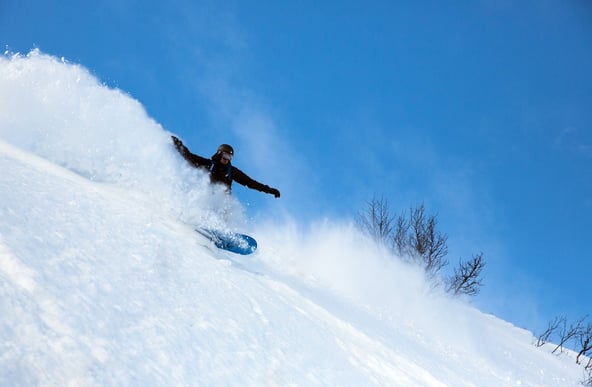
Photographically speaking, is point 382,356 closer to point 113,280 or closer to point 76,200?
point 113,280

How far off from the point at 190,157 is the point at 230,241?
6.92 ft

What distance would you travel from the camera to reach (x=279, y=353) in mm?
2557

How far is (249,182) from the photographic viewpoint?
7.41 m

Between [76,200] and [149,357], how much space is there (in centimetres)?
230

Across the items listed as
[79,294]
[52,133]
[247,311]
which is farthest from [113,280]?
[52,133]

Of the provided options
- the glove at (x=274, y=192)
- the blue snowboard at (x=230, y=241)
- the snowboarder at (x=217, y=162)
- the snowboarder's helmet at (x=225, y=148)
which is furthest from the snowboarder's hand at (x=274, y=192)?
the blue snowboard at (x=230, y=241)

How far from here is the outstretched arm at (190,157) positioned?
6580 mm

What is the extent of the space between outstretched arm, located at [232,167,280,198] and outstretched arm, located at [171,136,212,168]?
59 cm

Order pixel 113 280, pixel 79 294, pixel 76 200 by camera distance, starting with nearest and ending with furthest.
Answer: pixel 79 294
pixel 113 280
pixel 76 200

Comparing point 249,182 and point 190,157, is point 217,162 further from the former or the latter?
point 249,182

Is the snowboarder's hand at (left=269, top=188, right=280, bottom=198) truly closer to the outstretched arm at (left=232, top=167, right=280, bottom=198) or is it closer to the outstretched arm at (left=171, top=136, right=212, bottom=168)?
the outstretched arm at (left=232, top=167, right=280, bottom=198)

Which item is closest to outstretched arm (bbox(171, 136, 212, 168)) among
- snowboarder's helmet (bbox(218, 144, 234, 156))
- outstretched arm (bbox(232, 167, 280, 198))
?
snowboarder's helmet (bbox(218, 144, 234, 156))

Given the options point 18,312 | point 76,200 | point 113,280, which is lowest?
point 18,312

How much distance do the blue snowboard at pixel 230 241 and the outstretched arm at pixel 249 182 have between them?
172cm
